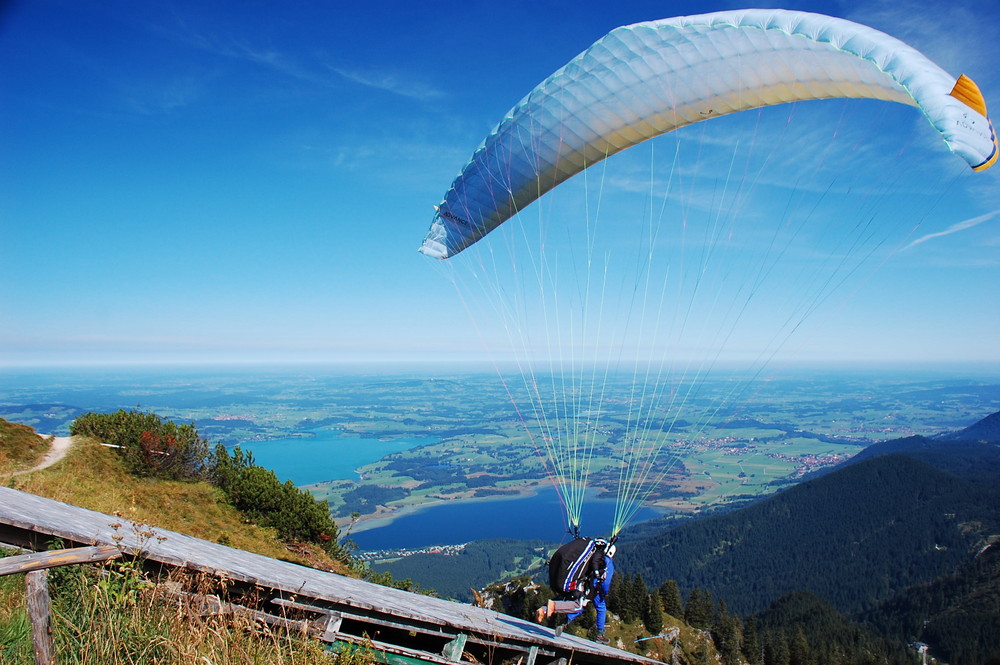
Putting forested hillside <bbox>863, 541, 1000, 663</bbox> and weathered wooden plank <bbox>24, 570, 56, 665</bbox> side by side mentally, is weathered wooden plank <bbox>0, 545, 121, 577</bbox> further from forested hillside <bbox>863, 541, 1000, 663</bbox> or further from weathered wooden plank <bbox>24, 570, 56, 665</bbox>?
forested hillside <bbox>863, 541, 1000, 663</bbox>

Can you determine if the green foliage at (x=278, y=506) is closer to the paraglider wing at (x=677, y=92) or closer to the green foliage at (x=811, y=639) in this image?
the paraglider wing at (x=677, y=92)

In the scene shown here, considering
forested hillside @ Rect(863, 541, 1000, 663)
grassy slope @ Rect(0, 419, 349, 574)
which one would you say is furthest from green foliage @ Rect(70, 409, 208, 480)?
forested hillside @ Rect(863, 541, 1000, 663)

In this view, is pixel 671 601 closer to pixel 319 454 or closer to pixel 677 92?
pixel 677 92

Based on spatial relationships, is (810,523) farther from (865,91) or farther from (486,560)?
(865,91)

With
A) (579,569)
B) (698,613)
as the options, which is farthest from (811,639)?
(579,569)

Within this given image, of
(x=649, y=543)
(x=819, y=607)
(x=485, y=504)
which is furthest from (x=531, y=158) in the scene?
(x=485, y=504)

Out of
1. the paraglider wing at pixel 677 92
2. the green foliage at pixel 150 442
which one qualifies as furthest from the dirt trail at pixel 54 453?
the paraglider wing at pixel 677 92

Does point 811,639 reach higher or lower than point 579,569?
lower
